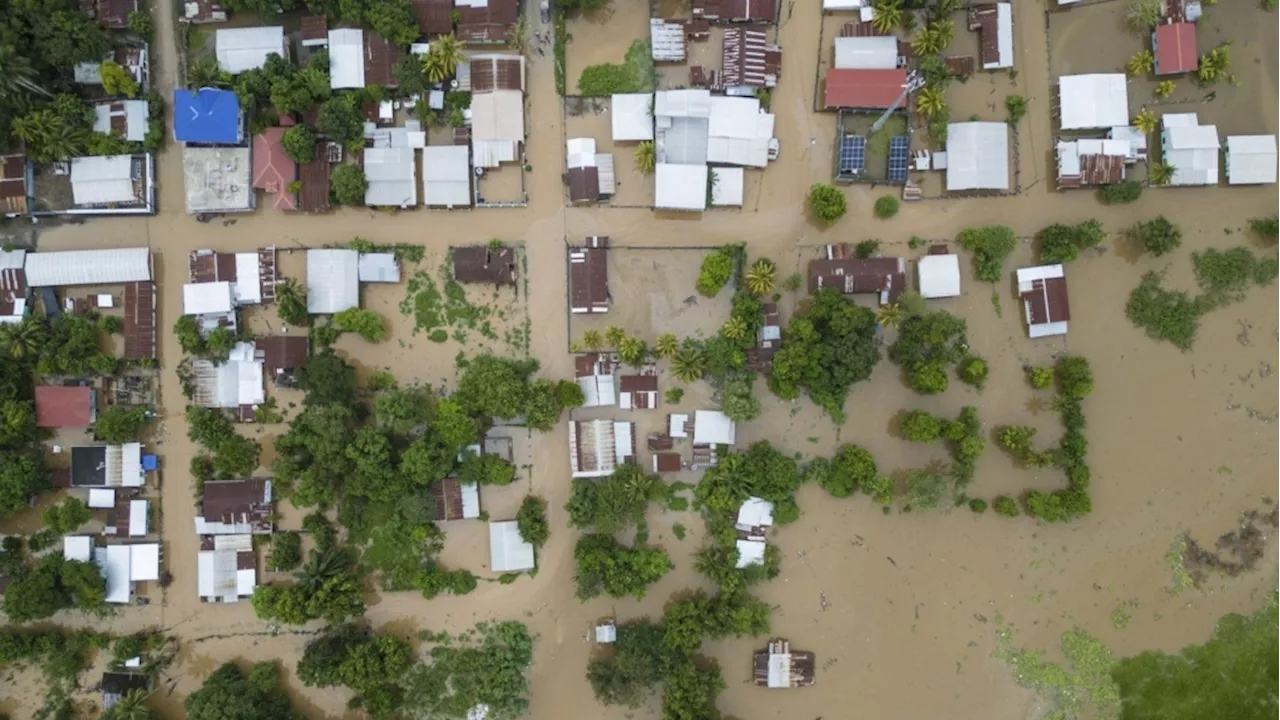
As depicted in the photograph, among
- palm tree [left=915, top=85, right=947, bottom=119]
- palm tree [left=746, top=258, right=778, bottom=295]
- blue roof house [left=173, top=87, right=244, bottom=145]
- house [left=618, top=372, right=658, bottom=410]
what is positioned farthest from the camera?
house [left=618, top=372, right=658, bottom=410]

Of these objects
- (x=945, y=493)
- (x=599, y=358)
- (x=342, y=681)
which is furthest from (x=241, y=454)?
(x=945, y=493)

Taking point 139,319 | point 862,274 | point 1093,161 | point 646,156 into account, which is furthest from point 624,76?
point 139,319

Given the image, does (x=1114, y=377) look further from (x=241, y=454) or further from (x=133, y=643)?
(x=133, y=643)

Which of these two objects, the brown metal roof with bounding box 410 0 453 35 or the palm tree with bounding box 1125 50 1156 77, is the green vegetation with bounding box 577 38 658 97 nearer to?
the brown metal roof with bounding box 410 0 453 35

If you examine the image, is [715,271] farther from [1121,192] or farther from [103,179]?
A: [103,179]

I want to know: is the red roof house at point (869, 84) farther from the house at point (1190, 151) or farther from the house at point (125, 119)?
the house at point (125, 119)

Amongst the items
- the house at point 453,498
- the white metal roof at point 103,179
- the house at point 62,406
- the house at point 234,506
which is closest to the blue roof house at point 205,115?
the white metal roof at point 103,179

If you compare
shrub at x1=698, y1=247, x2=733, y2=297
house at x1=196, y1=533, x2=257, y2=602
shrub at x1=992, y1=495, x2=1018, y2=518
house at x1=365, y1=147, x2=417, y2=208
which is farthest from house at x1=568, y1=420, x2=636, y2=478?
shrub at x1=992, y1=495, x2=1018, y2=518
